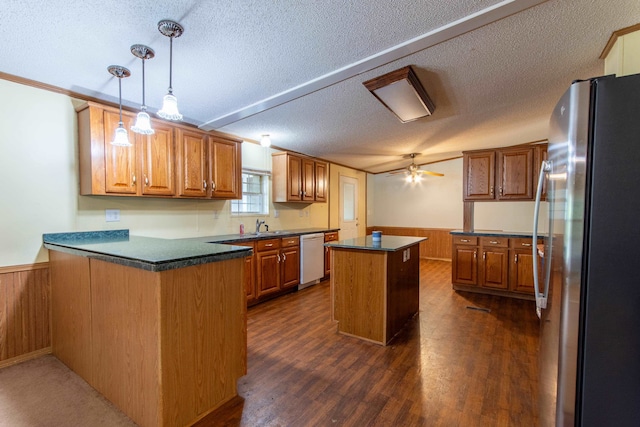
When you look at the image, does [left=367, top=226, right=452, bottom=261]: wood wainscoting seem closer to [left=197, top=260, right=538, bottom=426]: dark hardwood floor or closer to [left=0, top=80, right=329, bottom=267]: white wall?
[left=197, top=260, right=538, bottom=426]: dark hardwood floor

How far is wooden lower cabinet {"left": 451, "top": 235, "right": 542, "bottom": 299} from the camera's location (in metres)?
3.86

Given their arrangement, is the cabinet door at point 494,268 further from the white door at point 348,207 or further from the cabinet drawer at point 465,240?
the white door at point 348,207

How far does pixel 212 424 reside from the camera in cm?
164

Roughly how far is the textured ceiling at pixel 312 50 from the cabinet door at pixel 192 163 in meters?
0.24

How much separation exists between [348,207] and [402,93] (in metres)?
4.28

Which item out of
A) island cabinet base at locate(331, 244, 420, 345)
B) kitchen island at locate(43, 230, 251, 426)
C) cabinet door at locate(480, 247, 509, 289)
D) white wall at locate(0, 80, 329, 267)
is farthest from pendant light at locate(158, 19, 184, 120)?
cabinet door at locate(480, 247, 509, 289)

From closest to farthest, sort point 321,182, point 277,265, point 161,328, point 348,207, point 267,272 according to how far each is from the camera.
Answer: point 161,328
point 267,272
point 277,265
point 321,182
point 348,207

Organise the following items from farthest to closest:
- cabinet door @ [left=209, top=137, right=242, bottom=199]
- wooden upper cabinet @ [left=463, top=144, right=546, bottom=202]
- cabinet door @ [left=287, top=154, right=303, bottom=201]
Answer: cabinet door @ [left=287, top=154, right=303, bottom=201] < wooden upper cabinet @ [left=463, top=144, right=546, bottom=202] < cabinet door @ [left=209, top=137, right=242, bottom=199]

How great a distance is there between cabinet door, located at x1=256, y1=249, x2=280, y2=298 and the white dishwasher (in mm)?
499

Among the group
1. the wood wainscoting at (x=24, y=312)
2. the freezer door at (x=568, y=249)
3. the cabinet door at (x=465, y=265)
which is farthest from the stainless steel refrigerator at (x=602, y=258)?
the wood wainscoting at (x=24, y=312)

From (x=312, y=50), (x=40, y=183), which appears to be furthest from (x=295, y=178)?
(x=40, y=183)

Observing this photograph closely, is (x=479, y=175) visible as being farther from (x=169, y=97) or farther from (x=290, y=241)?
(x=169, y=97)

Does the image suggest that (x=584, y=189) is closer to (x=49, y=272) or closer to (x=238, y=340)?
(x=238, y=340)

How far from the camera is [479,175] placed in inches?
176
